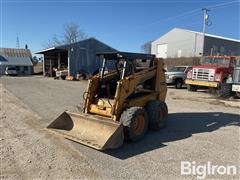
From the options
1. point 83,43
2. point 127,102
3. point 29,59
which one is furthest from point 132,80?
point 29,59

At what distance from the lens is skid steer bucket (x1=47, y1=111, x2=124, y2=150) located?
205 inches

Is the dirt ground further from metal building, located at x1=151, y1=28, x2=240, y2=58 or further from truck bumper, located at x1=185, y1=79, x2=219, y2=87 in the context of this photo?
metal building, located at x1=151, y1=28, x2=240, y2=58

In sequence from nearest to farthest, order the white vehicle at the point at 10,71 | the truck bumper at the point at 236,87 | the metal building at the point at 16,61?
the truck bumper at the point at 236,87
the white vehicle at the point at 10,71
the metal building at the point at 16,61

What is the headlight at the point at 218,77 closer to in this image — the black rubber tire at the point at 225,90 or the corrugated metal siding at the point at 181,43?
the black rubber tire at the point at 225,90

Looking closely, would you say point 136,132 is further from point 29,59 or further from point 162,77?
Result: point 29,59

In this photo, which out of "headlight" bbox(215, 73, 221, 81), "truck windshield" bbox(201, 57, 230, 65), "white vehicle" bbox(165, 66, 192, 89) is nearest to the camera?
"headlight" bbox(215, 73, 221, 81)

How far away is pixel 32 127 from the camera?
23.5 feet

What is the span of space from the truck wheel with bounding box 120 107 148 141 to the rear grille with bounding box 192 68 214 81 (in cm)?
1054

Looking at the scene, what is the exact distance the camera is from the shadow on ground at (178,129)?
5.48m

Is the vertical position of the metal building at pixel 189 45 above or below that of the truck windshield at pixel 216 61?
above

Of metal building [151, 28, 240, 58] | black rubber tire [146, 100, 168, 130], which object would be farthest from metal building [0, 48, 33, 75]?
black rubber tire [146, 100, 168, 130]

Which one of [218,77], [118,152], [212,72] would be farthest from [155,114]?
[212,72]

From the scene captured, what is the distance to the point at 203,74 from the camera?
52.2ft

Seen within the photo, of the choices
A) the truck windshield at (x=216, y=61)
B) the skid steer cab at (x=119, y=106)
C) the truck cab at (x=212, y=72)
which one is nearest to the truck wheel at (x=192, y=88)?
the truck cab at (x=212, y=72)
